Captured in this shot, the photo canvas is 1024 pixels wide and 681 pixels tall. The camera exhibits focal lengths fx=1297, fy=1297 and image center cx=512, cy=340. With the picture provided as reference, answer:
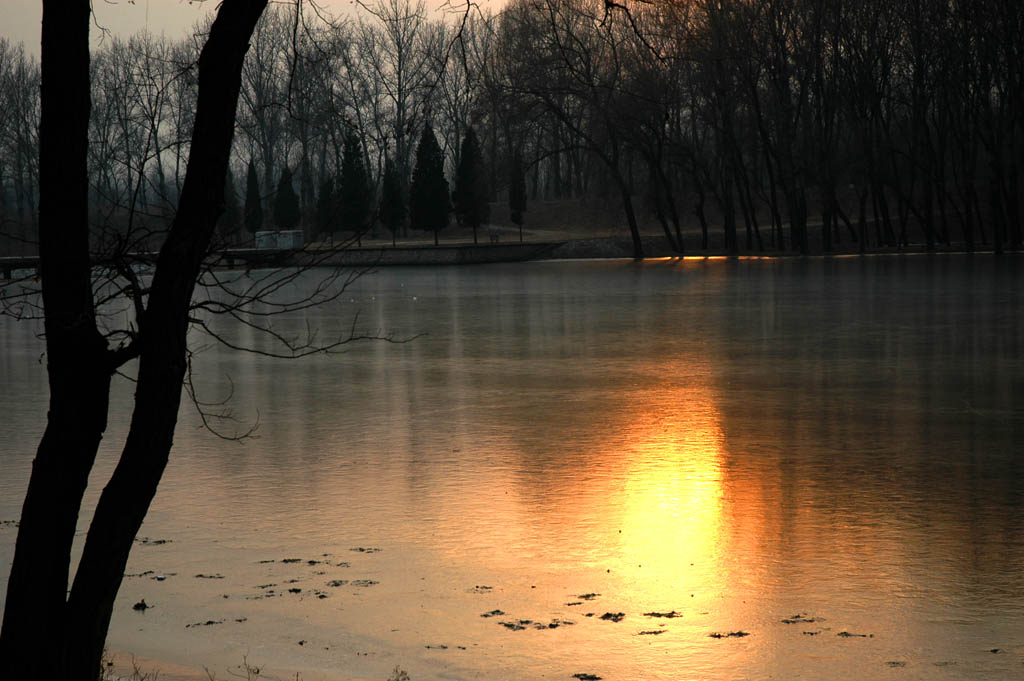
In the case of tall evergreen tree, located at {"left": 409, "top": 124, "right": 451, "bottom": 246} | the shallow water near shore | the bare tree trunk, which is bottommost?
the shallow water near shore

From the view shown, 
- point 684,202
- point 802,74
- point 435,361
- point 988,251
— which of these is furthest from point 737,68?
point 435,361

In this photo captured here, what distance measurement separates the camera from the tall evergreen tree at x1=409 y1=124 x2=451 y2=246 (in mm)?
76312

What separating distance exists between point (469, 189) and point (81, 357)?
75.0 metres

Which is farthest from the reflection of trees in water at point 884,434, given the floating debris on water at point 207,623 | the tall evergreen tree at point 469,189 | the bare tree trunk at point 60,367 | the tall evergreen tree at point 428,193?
the tall evergreen tree at point 469,189

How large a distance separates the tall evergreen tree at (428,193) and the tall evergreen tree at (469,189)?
131 centimetres

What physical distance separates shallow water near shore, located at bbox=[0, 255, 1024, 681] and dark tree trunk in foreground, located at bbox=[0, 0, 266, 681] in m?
1.47

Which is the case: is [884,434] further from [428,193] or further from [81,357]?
[428,193]

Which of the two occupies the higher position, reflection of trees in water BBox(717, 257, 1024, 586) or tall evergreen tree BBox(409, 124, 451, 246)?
tall evergreen tree BBox(409, 124, 451, 246)

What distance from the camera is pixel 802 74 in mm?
63031

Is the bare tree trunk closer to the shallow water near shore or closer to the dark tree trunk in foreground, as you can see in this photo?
the dark tree trunk in foreground

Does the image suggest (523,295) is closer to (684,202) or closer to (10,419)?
(10,419)

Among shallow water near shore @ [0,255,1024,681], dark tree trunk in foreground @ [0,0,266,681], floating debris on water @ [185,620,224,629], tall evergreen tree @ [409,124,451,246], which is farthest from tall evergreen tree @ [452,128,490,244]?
dark tree trunk in foreground @ [0,0,266,681]

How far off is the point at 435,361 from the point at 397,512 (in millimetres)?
9402

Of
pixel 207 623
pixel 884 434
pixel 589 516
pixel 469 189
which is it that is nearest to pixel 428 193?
pixel 469 189
